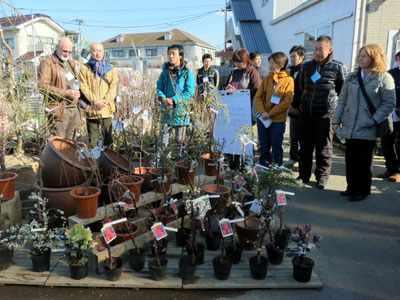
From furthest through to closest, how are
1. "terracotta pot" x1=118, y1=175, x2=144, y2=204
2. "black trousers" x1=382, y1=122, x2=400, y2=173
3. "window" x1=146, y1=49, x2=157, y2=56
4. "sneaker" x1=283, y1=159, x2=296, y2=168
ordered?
"window" x1=146, y1=49, x2=157, y2=56 → "sneaker" x1=283, y1=159, x2=296, y2=168 → "black trousers" x1=382, y1=122, x2=400, y2=173 → "terracotta pot" x1=118, y1=175, x2=144, y2=204

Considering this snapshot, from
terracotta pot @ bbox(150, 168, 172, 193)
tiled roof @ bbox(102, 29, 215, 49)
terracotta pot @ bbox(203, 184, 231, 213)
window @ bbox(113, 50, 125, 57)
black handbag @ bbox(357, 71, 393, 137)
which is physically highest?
tiled roof @ bbox(102, 29, 215, 49)

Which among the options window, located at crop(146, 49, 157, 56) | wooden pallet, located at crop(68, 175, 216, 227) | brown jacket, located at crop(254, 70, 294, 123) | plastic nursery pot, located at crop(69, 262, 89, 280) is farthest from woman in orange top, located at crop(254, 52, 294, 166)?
window, located at crop(146, 49, 157, 56)

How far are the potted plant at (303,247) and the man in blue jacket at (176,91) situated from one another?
6.32 feet

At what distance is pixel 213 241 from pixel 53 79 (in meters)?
2.69

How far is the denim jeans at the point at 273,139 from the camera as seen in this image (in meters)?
4.02

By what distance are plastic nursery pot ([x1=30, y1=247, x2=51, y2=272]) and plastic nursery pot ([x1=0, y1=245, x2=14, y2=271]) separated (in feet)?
0.57

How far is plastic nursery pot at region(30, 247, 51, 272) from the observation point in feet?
7.15

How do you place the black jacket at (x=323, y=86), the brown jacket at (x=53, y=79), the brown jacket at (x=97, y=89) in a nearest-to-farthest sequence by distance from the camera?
the brown jacket at (x=53, y=79) → the black jacket at (x=323, y=86) → the brown jacket at (x=97, y=89)

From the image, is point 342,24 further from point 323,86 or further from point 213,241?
point 213,241

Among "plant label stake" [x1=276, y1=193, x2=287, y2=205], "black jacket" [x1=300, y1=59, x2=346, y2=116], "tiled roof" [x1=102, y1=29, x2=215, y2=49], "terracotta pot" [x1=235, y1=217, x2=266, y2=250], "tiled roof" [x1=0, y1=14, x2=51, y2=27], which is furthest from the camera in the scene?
"tiled roof" [x1=102, y1=29, x2=215, y2=49]

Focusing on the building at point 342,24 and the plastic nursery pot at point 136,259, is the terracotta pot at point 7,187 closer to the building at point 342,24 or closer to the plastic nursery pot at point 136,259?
the plastic nursery pot at point 136,259

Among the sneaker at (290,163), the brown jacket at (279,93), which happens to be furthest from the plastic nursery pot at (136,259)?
the sneaker at (290,163)

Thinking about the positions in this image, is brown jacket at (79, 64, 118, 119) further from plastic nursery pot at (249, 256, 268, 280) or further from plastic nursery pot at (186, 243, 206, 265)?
plastic nursery pot at (249, 256, 268, 280)

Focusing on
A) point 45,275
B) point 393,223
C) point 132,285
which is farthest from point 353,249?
point 45,275
